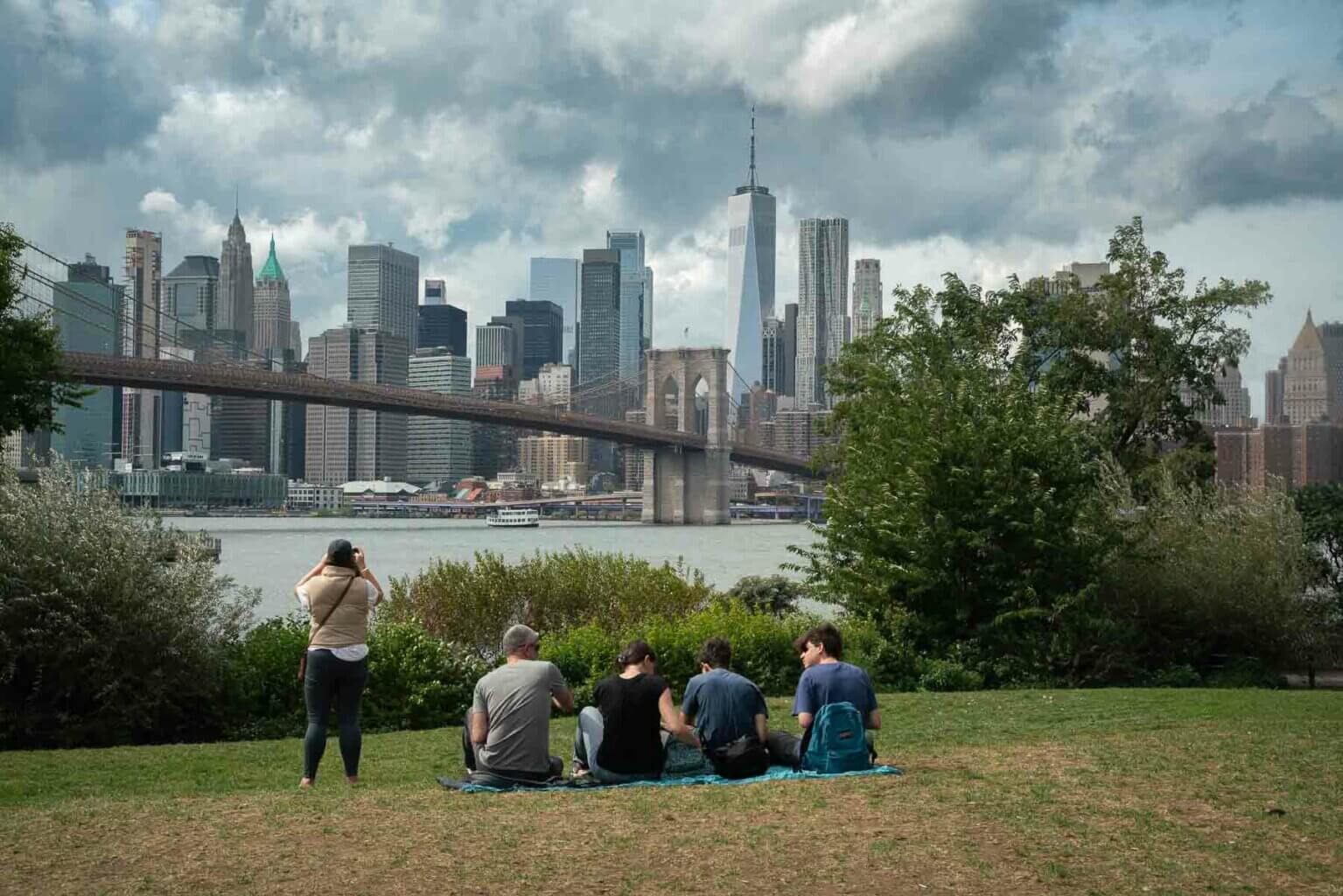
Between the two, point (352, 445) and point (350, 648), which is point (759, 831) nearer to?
point (350, 648)

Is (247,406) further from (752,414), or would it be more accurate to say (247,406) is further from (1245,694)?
(1245,694)

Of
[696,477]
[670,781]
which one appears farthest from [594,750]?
[696,477]

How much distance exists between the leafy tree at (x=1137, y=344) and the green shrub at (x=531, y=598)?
28.5ft

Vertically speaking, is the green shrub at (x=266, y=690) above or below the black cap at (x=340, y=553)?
below

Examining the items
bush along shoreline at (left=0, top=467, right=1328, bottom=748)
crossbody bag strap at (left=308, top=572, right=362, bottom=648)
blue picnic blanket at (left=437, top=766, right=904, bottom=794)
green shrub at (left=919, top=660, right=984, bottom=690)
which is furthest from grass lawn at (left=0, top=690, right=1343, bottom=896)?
green shrub at (left=919, top=660, right=984, bottom=690)

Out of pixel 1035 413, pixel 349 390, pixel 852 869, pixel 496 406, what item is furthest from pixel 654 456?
pixel 852 869

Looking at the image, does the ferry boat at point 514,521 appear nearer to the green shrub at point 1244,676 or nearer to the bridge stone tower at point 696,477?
the bridge stone tower at point 696,477

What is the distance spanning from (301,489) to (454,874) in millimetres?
101466

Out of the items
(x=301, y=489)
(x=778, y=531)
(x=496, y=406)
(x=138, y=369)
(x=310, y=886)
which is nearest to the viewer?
(x=310, y=886)

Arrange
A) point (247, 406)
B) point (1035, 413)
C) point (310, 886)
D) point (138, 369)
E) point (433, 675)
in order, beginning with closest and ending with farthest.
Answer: point (310, 886)
point (433, 675)
point (1035, 413)
point (138, 369)
point (247, 406)

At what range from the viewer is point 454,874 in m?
5.01

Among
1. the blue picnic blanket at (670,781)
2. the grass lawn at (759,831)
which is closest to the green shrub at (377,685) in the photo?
the grass lawn at (759,831)

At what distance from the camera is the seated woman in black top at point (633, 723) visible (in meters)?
6.73

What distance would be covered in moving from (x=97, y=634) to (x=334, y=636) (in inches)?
175
